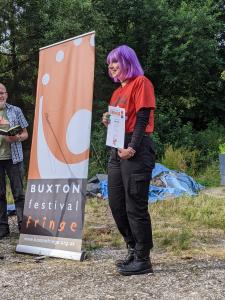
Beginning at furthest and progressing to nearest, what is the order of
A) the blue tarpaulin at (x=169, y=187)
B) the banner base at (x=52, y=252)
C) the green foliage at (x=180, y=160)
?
the green foliage at (x=180, y=160) < the blue tarpaulin at (x=169, y=187) < the banner base at (x=52, y=252)

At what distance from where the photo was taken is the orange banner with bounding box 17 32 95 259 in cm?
463

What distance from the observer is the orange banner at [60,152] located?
4.63 m

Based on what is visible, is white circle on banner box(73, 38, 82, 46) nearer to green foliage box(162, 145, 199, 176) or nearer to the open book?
the open book

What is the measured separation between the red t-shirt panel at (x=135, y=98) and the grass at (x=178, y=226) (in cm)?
148

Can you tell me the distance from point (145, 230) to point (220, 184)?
696cm

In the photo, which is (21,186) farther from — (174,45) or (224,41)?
(224,41)

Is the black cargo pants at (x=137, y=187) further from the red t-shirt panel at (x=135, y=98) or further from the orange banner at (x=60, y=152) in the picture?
the orange banner at (x=60, y=152)

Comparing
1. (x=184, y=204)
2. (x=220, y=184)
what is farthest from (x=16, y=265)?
(x=220, y=184)

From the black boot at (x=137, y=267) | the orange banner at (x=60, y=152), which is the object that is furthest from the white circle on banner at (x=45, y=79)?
the black boot at (x=137, y=267)

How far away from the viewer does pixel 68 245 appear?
15.3ft

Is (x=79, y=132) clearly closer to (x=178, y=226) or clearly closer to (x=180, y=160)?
(x=178, y=226)

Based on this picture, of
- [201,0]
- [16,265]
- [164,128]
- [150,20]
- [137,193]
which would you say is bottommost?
[16,265]

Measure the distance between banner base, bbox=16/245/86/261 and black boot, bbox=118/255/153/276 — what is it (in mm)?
596

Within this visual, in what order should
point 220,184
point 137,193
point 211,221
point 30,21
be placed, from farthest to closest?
1. point 30,21
2. point 220,184
3. point 211,221
4. point 137,193
